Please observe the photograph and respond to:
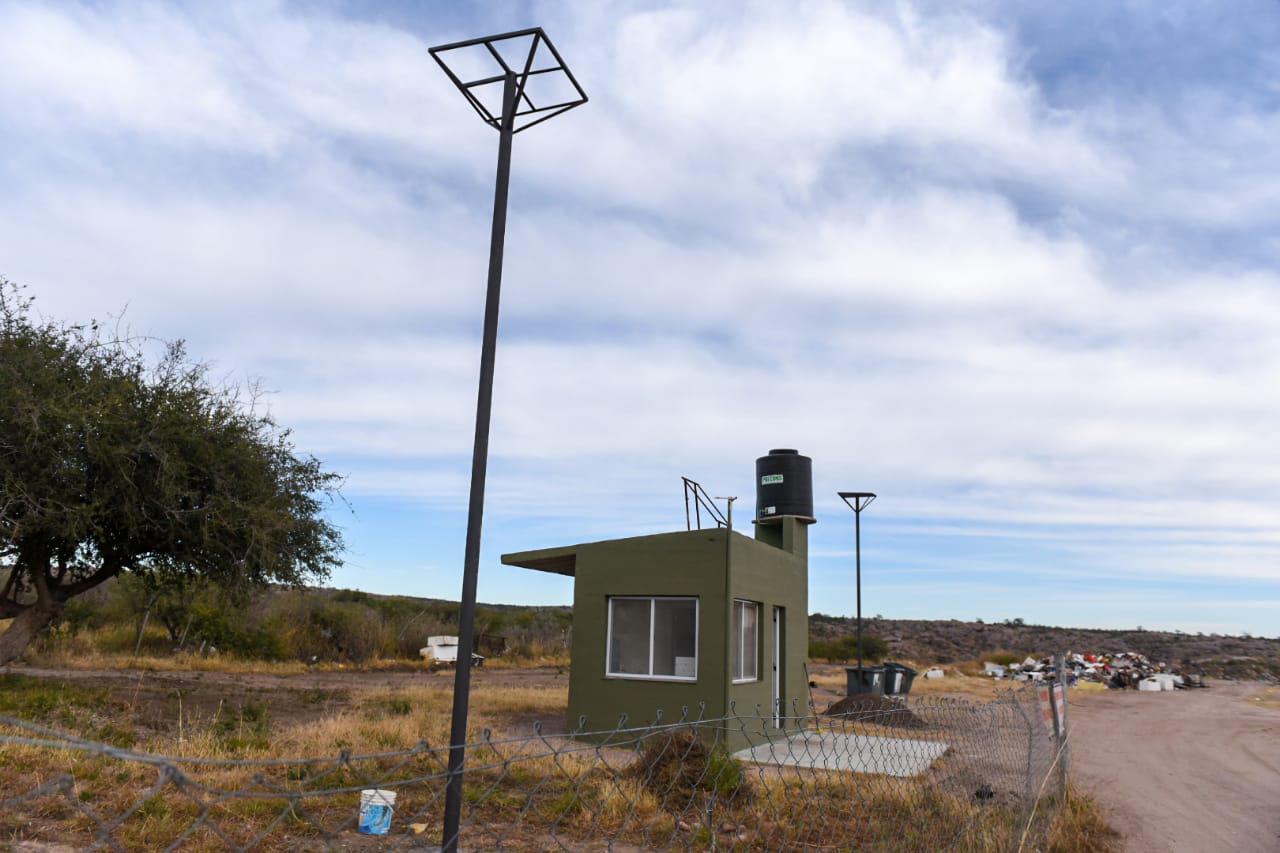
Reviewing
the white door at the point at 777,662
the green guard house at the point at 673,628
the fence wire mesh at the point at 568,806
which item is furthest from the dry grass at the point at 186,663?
the white door at the point at 777,662

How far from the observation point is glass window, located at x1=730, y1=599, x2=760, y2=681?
15.6 metres

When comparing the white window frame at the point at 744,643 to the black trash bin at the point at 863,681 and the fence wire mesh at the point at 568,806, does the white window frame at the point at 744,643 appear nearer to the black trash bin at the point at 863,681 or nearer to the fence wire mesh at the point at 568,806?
the fence wire mesh at the point at 568,806

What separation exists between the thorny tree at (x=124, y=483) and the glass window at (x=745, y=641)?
9.14 meters

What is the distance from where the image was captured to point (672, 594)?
1554cm

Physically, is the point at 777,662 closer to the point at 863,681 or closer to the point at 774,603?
the point at 774,603

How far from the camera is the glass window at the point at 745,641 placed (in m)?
15.6

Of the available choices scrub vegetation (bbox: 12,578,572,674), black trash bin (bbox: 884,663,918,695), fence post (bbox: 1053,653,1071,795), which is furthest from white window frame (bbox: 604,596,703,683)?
black trash bin (bbox: 884,663,918,695)

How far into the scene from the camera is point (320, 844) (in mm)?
8266

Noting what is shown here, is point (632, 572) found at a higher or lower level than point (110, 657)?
higher

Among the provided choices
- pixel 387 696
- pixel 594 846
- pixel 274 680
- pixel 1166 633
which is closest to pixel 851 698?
pixel 387 696

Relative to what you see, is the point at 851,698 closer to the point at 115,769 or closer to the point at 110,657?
the point at 115,769

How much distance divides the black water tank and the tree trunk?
1448 centimetres

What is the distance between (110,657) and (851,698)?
2237cm

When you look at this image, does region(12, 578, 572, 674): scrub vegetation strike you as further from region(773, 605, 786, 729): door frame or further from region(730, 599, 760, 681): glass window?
region(730, 599, 760, 681): glass window
